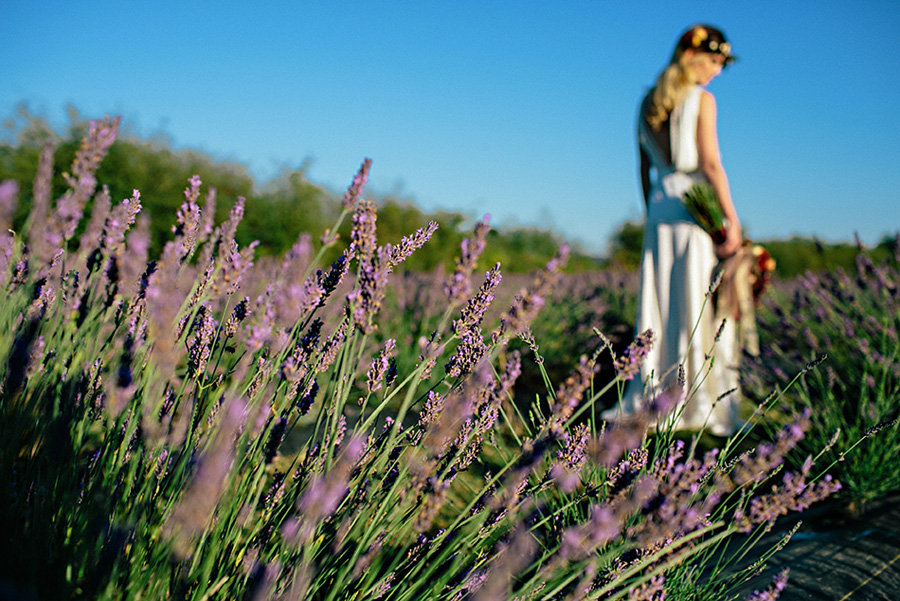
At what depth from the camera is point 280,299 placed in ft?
2.76

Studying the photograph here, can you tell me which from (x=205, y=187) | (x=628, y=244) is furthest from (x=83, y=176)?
(x=628, y=244)

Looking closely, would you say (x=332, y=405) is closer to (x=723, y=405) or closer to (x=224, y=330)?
(x=224, y=330)

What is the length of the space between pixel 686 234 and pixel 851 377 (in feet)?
4.17

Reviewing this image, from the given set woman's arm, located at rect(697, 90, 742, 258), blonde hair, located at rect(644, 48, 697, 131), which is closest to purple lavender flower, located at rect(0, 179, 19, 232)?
woman's arm, located at rect(697, 90, 742, 258)

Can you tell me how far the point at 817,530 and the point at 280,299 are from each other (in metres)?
2.32

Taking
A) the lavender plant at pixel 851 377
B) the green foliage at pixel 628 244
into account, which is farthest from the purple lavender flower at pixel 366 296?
the green foliage at pixel 628 244

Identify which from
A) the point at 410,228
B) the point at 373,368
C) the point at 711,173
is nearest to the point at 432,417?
the point at 373,368

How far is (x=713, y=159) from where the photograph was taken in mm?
3391

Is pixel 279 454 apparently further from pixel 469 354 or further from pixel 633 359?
pixel 633 359

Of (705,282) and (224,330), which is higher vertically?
(224,330)

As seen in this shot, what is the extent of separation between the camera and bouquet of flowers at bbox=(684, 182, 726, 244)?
10.8 ft

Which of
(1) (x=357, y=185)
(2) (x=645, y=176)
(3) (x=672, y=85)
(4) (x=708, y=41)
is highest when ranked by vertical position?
(4) (x=708, y=41)

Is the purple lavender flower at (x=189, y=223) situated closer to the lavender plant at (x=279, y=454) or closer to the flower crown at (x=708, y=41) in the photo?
the lavender plant at (x=279, y=454)

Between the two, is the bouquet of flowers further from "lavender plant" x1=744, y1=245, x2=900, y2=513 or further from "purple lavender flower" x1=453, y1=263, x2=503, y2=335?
"purple lavender flower" x1=453, y1=263, x2=503, y2=335
